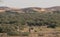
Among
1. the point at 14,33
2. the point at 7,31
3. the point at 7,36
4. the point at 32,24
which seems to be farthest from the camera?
the point at 32,24

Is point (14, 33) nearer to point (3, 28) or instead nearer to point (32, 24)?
point (3, 28)

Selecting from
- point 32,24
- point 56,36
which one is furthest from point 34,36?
point 32,24

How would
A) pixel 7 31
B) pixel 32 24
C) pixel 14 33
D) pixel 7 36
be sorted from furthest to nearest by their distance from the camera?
1. pixel 32 24
2. pixel 7 31
3. pixel 14 33
4. pixel 7 36

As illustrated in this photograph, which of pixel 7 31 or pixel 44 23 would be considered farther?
pixel 44 23

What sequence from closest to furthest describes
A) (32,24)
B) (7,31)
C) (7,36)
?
(7,36), (7,31), (32,24)

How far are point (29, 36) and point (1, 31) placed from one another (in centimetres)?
467

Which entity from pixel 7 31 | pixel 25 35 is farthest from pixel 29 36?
pixel 7 31

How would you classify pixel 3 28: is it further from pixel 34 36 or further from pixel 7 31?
pixel 34 36

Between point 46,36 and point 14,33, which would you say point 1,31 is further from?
point 46,36

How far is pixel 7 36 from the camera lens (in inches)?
890

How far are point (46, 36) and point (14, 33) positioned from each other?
350 cm
